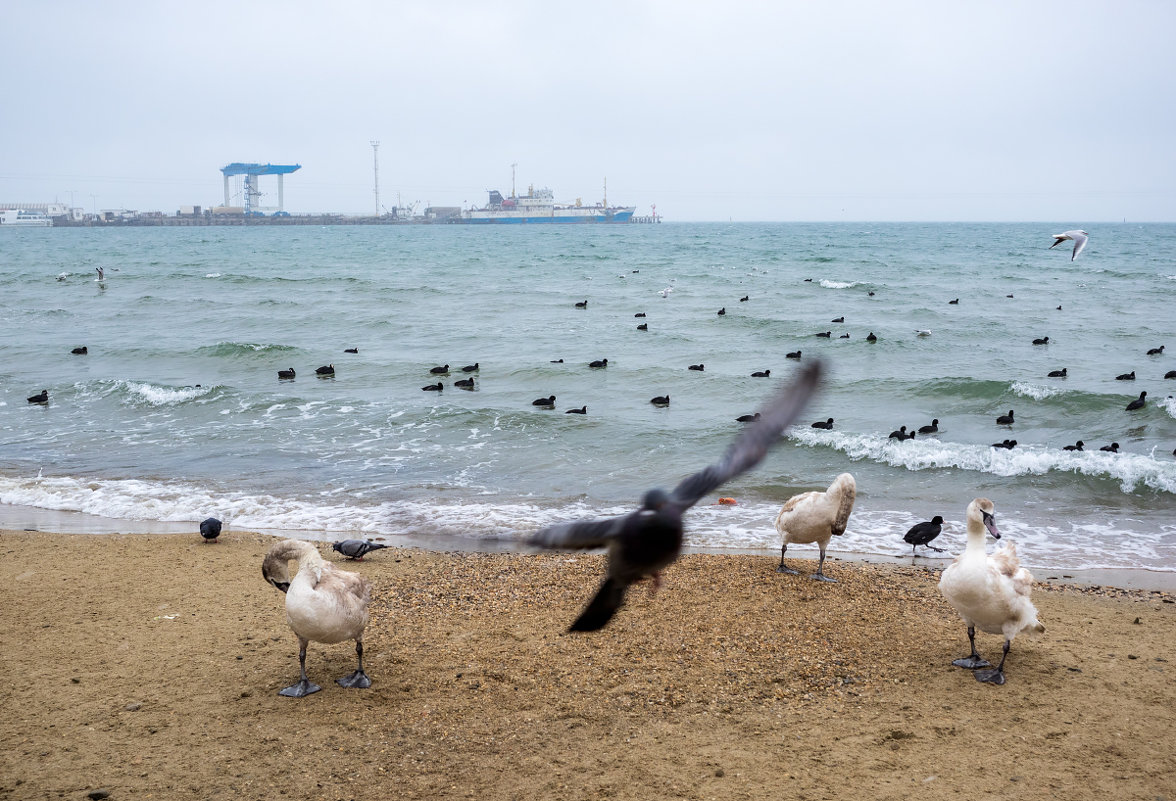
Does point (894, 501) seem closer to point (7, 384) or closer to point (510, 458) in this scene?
point (510, 458)

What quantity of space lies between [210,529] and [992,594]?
797cm

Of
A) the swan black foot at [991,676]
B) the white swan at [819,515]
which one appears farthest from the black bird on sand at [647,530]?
the white swan at [819,515]

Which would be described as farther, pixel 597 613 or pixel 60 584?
pixel 60 584

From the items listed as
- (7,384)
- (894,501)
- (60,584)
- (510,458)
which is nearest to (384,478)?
(510,458)

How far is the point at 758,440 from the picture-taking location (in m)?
4.47

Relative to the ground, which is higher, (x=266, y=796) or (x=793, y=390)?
(x=793, y=390)

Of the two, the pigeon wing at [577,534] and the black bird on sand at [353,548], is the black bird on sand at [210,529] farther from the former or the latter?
the pigeon wing at [577,534]

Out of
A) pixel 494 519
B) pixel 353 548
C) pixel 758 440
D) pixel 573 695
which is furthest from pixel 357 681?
pixel 494 519

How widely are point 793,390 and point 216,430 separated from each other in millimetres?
14610

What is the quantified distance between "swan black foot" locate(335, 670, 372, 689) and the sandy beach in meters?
0.11

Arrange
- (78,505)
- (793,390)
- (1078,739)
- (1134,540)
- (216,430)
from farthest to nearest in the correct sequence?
(216,430)
(78,505)
(1134,540)
(1078,739)
(793,390)

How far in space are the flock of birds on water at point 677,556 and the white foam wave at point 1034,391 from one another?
1043 centimetres

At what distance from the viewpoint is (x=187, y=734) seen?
19.3ft

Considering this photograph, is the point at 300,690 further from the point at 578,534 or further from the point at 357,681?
the point at 578,534
